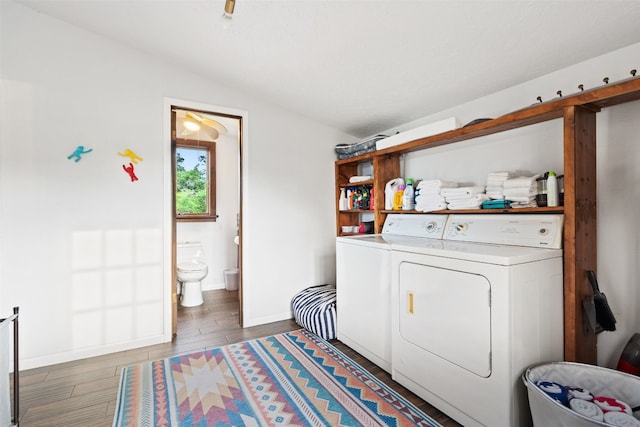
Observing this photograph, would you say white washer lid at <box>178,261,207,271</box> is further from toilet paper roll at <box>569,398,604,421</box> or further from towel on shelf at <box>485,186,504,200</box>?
toilet paper roll at <box>569,398,604,421</box>

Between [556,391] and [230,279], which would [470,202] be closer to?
[556,391]

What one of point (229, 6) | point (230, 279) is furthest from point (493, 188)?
point (230, 279)

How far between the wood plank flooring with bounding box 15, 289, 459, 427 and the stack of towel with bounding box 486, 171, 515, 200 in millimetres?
1350

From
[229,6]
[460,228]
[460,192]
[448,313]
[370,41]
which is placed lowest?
[448,313]

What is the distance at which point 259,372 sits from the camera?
2.14 meters

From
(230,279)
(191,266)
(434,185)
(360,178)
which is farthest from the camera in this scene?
(230,279)

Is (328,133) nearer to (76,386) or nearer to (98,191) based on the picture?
(98,191)

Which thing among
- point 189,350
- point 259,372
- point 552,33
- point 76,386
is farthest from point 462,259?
point 76,386

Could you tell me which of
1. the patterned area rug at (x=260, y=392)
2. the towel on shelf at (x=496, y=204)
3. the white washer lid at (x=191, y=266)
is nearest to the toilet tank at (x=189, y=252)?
the white washer lid at (x=191, y=266)

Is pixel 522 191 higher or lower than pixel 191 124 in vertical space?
lower

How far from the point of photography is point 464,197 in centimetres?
217

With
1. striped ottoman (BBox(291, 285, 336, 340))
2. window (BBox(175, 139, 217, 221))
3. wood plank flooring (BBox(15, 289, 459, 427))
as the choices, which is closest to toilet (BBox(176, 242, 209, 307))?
wood plank flooring (BBox(15, 289, 459, 427))

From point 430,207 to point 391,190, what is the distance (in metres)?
0.49

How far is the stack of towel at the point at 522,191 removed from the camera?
1806 millimetres
